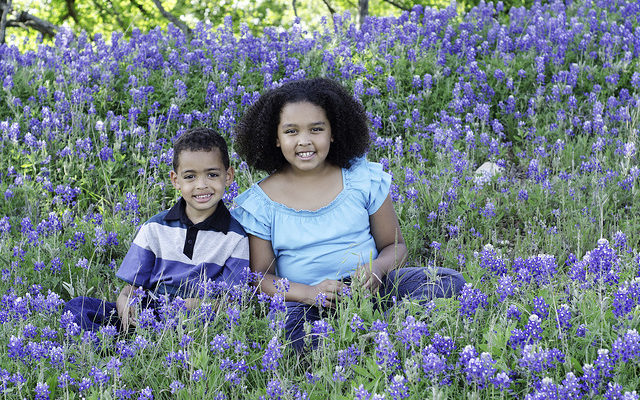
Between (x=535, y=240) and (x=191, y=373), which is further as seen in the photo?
(x=535, y=240)

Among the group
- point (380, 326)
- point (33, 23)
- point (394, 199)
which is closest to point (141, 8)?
point (33, 23)

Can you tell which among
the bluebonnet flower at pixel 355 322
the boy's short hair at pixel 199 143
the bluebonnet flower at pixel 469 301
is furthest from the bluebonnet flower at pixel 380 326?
the boy's short hair at pixel 199 143

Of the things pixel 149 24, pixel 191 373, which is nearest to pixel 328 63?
pixel 191 373

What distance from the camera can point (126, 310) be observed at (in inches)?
149

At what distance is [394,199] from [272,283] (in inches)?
60.1

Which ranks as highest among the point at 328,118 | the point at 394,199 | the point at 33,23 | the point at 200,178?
the point at 33,23

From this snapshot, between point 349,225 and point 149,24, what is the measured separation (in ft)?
40.8

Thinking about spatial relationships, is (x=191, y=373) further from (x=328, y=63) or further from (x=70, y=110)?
(x=328, y=63)

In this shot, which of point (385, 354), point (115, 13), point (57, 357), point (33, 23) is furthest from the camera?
point (115, 13)

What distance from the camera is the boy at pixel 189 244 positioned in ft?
13.0

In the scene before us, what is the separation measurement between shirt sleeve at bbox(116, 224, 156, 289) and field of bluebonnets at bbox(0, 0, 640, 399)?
0.34 meters

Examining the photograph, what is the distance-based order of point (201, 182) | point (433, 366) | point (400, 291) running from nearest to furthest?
point (433, 366) → point (201, 182) → point (400, 291)

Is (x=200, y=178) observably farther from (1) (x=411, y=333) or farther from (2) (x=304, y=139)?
(1) (x=411, y=333)

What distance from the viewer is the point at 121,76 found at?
23.7 feet
